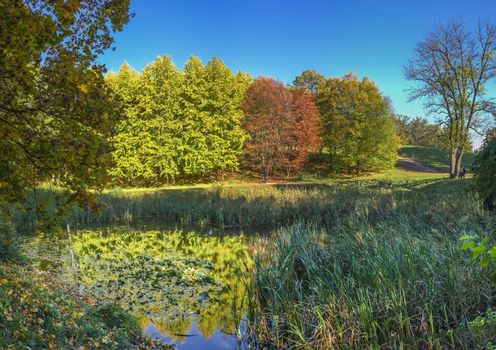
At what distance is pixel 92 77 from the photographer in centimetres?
430

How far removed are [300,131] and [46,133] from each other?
31949 millimetres

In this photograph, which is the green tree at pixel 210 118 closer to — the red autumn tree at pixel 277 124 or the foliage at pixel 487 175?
the red autumn tree at pixel 277 124

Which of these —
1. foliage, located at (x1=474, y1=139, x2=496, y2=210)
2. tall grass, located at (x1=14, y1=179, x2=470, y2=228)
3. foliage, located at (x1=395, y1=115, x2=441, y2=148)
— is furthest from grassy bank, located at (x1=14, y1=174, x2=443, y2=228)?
foliage, located at (x1=395, y1=115, x2=441, y2=148)

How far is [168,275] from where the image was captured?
8883mm

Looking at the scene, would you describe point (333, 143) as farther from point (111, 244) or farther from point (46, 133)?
point (46, 133)

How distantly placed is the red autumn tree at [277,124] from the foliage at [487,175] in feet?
74.6

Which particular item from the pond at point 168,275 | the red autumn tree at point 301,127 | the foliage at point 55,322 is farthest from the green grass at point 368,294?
the red autumn tree at point 301,127

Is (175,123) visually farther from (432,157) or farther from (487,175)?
(432,157)

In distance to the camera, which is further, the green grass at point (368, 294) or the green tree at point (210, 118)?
the green tree at point (210, 118)

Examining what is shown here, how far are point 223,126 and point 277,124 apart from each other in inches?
194

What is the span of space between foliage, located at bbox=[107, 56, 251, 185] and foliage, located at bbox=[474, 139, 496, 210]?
23.9 metres

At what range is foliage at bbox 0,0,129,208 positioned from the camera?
133 inches

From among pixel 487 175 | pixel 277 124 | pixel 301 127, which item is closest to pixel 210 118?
pixel 277 124

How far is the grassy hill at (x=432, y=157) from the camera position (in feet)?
139
